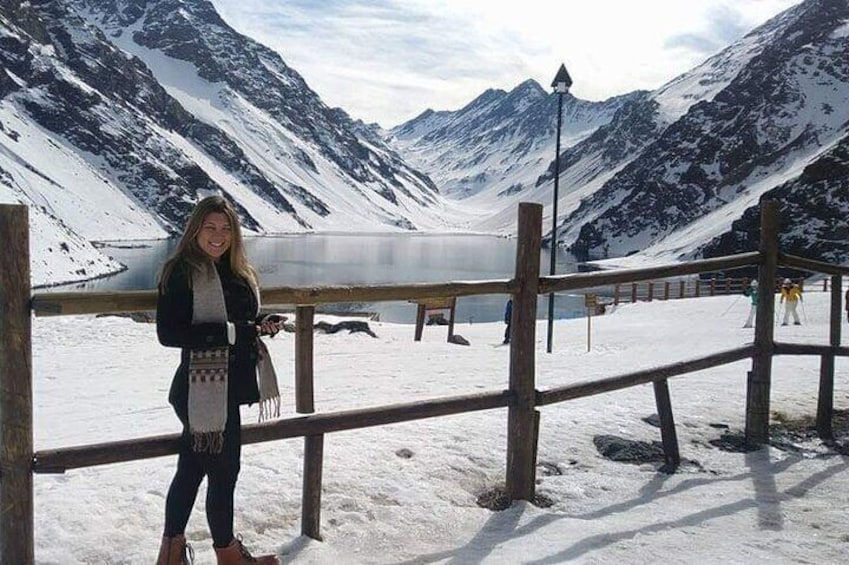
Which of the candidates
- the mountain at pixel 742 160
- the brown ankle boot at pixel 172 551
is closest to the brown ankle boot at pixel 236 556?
the brown ankle boot at pixel 172 551

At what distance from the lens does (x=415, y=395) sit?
32.7 ft

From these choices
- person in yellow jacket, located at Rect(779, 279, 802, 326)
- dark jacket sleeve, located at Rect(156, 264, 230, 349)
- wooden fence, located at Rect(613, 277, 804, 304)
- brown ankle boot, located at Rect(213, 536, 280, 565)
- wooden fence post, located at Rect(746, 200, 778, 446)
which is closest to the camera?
dark jacket sleeve, located at Rect(156, 264, 230, 349)

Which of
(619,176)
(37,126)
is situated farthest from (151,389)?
(619,176)

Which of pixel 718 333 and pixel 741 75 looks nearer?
pixel 718 333

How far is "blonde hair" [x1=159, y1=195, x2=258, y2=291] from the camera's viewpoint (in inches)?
149

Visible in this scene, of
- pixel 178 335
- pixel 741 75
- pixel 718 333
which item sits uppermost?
pixel 741 75

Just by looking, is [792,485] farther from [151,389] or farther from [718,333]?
[718,333]

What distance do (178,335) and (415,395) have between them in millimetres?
6474

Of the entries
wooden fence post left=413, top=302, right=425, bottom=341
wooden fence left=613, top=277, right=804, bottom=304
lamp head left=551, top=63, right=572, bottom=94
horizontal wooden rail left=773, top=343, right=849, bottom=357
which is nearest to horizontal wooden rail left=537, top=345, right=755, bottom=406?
horizontal wooden rail left=773, top=343, right=849, bottom=357

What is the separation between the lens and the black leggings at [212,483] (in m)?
4.00

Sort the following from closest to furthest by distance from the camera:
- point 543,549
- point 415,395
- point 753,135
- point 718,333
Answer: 1. point 543,549
2. point 415,395
3. point 718,333
4. point 753,135

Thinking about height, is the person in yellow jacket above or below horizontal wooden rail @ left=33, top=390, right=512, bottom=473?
below

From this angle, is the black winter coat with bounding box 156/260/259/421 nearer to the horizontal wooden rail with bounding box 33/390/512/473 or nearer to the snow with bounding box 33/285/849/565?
the horizontal wooden rail with bounding box 33/390/512/473

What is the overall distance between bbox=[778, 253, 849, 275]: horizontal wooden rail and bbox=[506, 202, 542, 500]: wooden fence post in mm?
3247
